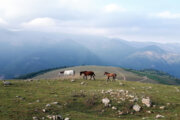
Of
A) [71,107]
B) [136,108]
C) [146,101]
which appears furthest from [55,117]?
[146,101]

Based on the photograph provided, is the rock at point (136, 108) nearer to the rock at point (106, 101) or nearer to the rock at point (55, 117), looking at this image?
the rock at point (106, 101)

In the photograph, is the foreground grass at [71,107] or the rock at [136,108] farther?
the rock at [136,108]

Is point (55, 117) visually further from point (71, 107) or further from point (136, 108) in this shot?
point (136, 108)

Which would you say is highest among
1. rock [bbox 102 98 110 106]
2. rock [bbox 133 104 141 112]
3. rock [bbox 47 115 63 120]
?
rock [bbox 102 98 110 106]

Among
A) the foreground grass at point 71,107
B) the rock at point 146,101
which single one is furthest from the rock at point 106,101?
the rock at point 146,101

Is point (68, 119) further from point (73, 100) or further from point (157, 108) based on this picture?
point (157, 108)

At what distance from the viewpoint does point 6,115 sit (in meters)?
19.0

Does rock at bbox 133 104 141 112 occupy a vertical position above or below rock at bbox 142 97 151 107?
below

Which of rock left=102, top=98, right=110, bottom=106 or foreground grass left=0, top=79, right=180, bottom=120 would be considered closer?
foreground grass left=0, top=79, right=180, bottom=120

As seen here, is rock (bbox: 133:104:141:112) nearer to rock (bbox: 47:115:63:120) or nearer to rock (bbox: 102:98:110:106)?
rock (bbox: 102:98:110:106)

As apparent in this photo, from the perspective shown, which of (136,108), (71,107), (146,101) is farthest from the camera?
(146,101)

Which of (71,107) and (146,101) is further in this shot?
(146,101)

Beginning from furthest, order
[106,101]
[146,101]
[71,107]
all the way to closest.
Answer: [146,101], [106,101], [71,107]

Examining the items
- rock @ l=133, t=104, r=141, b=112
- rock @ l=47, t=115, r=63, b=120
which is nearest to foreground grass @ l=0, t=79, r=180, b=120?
rock @ l=133, t=104, r=141, b=112
